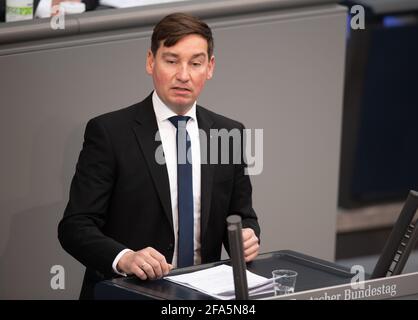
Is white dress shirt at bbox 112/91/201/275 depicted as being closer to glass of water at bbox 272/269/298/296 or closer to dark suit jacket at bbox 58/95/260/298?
dark suit jacket at bbox 58/95/260/298

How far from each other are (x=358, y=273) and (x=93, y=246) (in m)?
0.66

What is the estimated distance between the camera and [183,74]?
2830mm

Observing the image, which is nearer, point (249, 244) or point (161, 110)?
point (249, 244)

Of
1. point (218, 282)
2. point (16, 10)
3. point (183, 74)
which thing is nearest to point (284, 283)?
point (218, 282)

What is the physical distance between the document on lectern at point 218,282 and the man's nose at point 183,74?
0.51 metres

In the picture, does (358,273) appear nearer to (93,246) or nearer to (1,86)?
(93,246)

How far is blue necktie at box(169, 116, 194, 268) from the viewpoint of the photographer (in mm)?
2934

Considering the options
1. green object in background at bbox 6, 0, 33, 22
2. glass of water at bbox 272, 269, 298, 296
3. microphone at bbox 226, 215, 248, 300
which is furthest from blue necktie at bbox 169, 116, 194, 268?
green object in background at bbox 6, 0, 33, 22

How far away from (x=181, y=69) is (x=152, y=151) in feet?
0.80

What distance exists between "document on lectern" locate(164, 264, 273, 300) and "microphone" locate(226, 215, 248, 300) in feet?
0.54

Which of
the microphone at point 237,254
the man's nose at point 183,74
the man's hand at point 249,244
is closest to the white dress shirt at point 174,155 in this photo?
the man's nose at point 183,74

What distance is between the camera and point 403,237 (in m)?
2.41

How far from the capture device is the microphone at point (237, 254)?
2.15 m

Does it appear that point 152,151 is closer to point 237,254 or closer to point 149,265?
point 149,265
